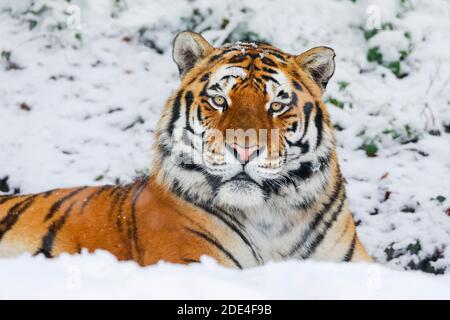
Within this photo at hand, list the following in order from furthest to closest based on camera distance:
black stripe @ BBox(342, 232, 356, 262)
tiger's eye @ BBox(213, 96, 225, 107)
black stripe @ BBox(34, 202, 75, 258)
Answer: black stripe @ BBox(34, 202, 75, 258) → black stripe @ BBox(342, 232, 356, 262) → tiger's eye @ BBox(213, 96, 225, 107)

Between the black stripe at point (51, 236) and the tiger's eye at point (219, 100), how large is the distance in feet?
2.64

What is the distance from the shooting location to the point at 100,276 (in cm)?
232

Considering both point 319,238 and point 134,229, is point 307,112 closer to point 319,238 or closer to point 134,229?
point 319,238

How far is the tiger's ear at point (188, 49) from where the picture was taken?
3.30m

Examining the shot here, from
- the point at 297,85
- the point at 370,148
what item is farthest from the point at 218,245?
the point at 370,148

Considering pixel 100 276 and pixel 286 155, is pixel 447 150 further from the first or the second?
pixel 100 276

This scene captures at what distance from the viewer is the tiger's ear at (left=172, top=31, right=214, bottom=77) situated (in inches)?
130

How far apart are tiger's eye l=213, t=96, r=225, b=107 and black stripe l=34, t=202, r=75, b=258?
2.64 ft

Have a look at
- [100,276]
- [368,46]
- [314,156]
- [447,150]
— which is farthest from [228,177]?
[368,46]

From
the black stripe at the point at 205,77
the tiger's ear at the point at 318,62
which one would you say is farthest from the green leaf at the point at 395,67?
the black stripe at the point at 205,77

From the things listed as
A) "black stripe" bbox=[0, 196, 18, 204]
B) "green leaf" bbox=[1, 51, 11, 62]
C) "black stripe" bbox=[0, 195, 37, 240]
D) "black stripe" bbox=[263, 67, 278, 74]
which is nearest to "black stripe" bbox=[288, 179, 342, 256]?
"black stripe" bbox=[263, 67, 278, 74]

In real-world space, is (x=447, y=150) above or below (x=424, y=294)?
below

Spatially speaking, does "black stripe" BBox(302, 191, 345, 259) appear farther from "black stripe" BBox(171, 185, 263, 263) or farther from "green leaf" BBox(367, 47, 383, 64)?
"green leaf" BBox(367, 47, 383, 64)
